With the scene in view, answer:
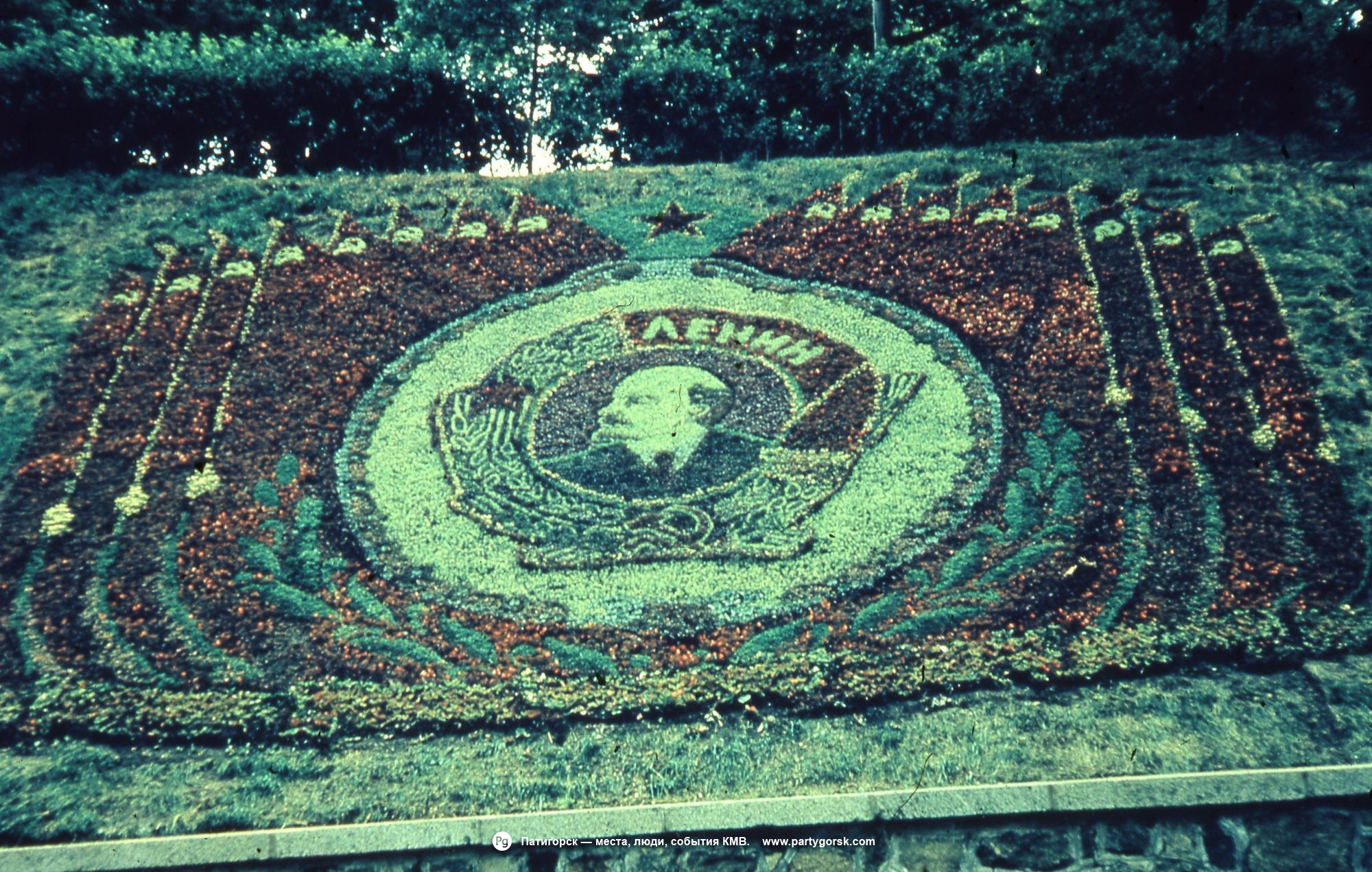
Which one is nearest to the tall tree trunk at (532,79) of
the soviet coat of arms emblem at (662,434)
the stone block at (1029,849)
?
the soviet coat of arms emblem at (662,434)

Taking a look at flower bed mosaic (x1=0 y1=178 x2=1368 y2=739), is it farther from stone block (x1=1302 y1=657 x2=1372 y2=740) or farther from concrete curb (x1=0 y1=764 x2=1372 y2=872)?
concrete curb (x1=0 y1=764 x2=1372 y2=872)

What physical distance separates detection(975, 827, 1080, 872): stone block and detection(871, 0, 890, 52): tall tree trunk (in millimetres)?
A: 9771

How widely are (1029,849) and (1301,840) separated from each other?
123 centimetres

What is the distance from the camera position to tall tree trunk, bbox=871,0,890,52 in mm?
12359

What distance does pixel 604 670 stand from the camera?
5828 millimetres

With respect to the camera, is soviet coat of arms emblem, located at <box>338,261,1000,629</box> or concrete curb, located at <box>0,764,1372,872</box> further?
soviet coat of arms emblem, located at <box>338,261,1000,629</box>

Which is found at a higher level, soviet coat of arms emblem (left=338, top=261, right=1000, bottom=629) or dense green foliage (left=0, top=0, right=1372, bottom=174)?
dense green foliage (left=0, top=0, right=1372, bottom=174)

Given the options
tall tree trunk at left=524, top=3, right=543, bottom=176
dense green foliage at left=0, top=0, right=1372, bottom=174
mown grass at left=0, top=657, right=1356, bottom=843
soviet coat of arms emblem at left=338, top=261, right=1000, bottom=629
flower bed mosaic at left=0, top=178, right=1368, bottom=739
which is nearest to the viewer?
mown grass at left=0, top=657, right=1356, bottom=843

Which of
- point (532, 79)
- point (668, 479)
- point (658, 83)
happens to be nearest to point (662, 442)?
point (668, 479)

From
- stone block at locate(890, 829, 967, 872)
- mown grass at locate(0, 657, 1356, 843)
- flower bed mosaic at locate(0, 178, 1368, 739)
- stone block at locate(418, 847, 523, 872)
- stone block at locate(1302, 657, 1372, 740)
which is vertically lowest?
stone block at locate(418, 847, 523, 872)

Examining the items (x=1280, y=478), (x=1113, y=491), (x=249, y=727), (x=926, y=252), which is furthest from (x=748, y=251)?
(x=249, y=727)

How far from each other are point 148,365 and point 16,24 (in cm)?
591

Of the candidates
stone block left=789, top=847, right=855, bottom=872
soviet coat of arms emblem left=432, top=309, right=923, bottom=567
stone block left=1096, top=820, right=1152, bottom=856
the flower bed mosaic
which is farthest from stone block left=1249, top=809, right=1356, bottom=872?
soviet coat of arms emblem left=432, top=309, right=923, bottom=567

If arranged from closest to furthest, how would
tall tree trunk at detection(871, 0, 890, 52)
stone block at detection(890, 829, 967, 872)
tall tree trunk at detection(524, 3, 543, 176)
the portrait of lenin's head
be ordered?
stone block at detection(890, 829, 967, 872)
the portrait of lenin's head
tall tree trunk at detection(524, 3, 543, 176)
tall tree trunk at detection(871, 0, 890, 52)
